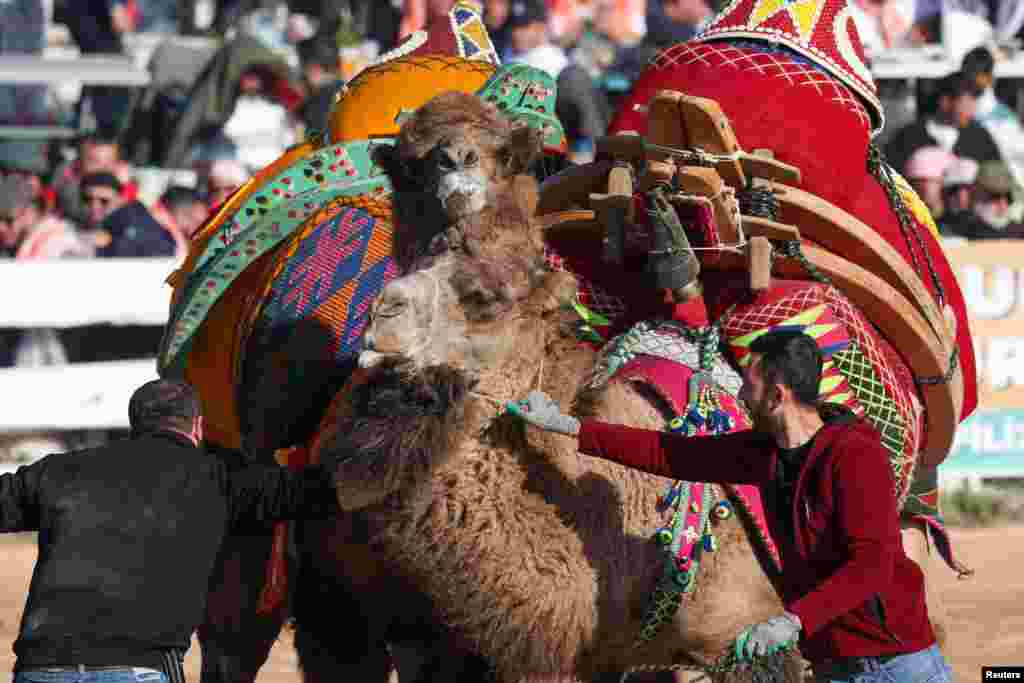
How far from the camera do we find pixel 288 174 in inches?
258

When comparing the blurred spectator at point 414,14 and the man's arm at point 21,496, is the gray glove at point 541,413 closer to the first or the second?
the man's arm at point 21,496

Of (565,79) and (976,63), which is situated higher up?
(976,63)

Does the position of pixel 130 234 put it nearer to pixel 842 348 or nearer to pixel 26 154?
pixel 26 154

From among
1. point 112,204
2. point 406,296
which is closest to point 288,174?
point 406,296

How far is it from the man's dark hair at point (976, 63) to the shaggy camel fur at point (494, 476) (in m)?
8.45

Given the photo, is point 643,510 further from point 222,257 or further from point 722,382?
point 222,257

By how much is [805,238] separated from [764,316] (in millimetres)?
441

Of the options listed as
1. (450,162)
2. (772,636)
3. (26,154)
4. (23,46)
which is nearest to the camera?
(772,636)

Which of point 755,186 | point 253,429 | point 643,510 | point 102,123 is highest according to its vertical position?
point 755,186

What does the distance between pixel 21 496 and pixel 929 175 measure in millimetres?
8217

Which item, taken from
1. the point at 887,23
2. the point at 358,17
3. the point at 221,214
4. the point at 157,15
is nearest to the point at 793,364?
the point at 221,214

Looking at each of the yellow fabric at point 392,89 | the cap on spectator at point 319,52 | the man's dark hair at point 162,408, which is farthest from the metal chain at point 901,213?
the cap on spectator at point 319,52

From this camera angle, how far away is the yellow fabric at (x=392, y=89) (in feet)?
22.2

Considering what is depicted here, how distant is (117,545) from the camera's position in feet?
13.7
